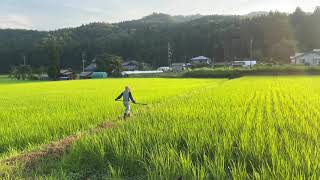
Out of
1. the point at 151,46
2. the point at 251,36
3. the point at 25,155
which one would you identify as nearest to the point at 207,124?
the point at 25,155

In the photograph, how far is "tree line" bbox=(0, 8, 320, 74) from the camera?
78.7 metres

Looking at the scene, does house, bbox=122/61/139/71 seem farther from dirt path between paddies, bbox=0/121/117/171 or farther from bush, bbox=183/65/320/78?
dirt path between paddies, bbox=0/121/117/171

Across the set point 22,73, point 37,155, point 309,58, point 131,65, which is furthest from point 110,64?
point 37,155

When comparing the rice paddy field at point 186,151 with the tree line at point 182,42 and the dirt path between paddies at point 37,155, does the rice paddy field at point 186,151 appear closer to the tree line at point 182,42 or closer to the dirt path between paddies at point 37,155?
the dirt path between paddies at point 37,155

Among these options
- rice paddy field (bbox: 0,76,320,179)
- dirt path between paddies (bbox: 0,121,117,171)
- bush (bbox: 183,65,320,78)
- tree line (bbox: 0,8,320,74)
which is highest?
tree line (bbox: 0,8,320,74)

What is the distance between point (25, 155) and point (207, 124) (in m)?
2.92

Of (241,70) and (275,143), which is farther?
(241,70)

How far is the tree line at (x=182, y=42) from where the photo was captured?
78662 mm

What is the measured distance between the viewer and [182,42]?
92.8 m

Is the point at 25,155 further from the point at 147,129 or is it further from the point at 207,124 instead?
the point at 207,124

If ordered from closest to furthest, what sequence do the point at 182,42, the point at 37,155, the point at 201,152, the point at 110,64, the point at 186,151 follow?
the point at 201,152 < the point at 186,151 < the point at 37,155 < the point at 110,64 < the point at 182,42

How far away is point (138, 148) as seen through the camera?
5.20 m

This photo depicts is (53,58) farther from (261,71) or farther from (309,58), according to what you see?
(309,58)

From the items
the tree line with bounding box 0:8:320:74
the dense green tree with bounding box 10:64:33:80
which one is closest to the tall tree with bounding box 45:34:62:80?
the tree line with bounding box 0:8:320:74
